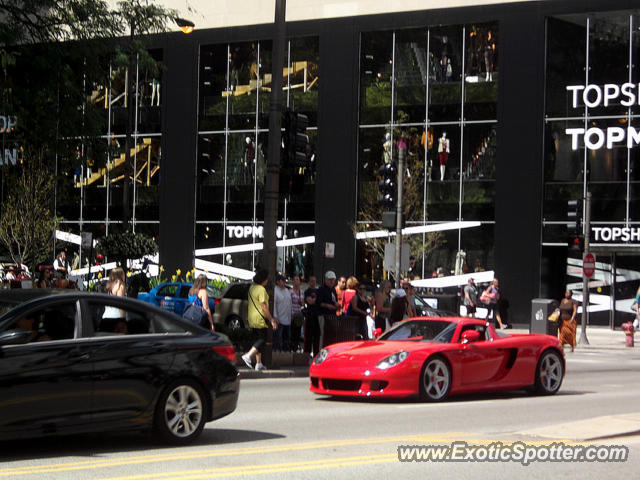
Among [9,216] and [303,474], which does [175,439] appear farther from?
[9,216]

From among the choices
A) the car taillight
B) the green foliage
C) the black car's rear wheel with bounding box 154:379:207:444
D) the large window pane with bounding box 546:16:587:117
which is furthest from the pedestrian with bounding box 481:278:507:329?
the black car's rear wheel with bounding box 154:379:207:444

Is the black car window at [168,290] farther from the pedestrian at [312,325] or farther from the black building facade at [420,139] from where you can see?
the black building facade at [420,139]

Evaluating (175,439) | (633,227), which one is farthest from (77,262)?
(175,439)

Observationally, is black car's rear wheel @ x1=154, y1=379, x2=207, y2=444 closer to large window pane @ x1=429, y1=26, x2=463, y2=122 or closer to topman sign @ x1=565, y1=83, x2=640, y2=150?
topman sign @ x1=565, y1=83, x2=640, y2=150

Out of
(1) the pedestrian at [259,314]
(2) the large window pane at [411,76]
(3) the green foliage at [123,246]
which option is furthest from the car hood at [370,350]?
(2) the large window pane at [411,76]

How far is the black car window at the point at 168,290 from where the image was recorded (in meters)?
32.8

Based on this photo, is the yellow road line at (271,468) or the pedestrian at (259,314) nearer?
the yellow road line at (271,468)

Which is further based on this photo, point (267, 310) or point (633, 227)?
point (633, 227)

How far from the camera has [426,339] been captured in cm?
1566

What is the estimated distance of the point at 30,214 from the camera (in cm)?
4334

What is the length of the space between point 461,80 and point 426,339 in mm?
29885

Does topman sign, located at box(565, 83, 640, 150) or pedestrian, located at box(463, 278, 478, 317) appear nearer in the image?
pedestrian, located at box(463, 278, 478, 317)

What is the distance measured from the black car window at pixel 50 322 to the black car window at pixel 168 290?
23.1 meters

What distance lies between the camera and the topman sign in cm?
4091
